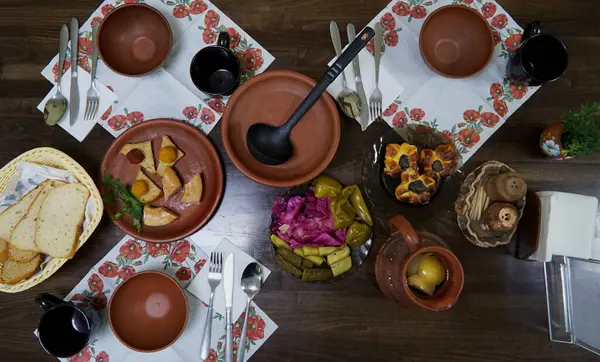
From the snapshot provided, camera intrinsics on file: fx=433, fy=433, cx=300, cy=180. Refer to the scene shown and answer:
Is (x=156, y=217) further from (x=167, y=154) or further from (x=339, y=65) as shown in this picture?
(x=339, y=65)

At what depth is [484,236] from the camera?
991mm

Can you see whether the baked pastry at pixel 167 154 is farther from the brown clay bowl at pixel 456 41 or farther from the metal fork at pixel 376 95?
the brown clay bowl at pixel 456 41

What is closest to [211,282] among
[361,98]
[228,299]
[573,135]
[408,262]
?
[228,299]

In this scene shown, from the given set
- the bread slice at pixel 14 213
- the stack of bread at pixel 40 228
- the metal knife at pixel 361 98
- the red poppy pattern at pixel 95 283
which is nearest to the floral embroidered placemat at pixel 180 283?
the red poppy pattern at pixel 95 283

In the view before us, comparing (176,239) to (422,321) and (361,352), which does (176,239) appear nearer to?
(361,352)

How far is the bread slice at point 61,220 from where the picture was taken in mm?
1023

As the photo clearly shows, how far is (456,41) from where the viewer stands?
43.1 inches

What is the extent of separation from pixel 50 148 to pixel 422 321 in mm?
A: 995

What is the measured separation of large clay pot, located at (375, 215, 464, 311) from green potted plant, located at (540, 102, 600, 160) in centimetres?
36

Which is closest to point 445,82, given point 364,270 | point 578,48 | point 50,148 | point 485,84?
point 485,84

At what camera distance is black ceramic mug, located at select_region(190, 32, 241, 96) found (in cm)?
106

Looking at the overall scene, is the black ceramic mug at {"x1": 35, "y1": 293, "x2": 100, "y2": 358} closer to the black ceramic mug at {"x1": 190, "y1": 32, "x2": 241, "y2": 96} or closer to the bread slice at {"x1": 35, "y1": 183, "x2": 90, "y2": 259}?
the bread slice at {"x1": 35, "y1": 183, "x2": 90, "y2": 259}

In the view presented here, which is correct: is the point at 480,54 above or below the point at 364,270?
above

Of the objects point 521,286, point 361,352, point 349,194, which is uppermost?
point 521,286
